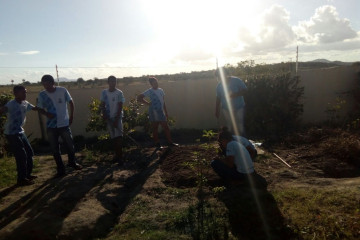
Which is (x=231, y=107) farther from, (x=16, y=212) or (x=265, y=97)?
(x=16, y=212)

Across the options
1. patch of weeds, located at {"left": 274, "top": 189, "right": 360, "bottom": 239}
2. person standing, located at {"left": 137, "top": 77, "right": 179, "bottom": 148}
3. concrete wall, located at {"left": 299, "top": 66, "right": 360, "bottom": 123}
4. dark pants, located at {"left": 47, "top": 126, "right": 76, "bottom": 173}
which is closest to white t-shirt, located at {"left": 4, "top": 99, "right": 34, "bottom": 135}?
dark pants, located at {"left": 47, "top": 126, "right": 76, "bottom": 173}

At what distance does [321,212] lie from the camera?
3.54 metres

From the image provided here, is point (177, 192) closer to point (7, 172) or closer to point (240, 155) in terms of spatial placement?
point (240, 155)

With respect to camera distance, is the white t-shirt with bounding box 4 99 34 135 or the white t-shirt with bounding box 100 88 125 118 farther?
the white t-shirt with bounding box 100 88 125 118

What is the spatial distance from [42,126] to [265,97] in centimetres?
643

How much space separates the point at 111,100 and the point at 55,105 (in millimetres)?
1079

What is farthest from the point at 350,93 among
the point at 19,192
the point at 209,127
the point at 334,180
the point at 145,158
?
the point at 19,192

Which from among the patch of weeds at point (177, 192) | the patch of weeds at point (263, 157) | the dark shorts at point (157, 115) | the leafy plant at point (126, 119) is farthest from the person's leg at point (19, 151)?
the patch of weeds at point (263, 157)

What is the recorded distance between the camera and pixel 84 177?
213 inches

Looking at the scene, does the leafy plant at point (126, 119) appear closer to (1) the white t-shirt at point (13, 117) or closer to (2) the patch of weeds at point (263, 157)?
(1) the white t-shirt at point (13, 117)

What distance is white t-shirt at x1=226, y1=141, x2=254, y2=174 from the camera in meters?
4.34

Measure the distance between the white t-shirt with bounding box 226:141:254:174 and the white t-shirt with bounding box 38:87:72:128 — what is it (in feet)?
9.16

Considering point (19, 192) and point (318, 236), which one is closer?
point (318, 236)

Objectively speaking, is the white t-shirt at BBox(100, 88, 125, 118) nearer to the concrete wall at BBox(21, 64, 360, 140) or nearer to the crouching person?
the crouching person
